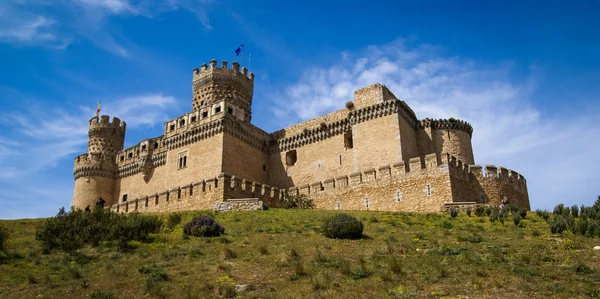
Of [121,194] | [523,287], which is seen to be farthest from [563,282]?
[121,194]

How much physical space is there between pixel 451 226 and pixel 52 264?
44.0 ft

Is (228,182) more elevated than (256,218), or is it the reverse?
(228,182)

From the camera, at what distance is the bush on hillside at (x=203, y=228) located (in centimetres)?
1741

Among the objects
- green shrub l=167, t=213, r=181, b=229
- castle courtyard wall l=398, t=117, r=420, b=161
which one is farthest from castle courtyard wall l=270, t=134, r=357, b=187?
green shrub l=167, t=213, r=181, b=229

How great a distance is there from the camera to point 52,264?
46.6 feet

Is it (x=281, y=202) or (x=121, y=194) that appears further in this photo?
(x=121, y=194)

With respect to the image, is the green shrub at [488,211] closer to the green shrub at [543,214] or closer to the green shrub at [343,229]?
the green shrub at [543,214]

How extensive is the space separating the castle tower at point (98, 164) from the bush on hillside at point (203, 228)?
26.5 m

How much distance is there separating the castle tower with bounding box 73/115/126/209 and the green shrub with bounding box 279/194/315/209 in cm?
2031

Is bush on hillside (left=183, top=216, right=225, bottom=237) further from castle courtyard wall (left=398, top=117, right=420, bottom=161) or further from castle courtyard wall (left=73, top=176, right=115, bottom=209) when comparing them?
castle courtyard wall (left=73, top=176, right=115, bottom=209)

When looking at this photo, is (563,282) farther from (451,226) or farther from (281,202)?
(281,202)

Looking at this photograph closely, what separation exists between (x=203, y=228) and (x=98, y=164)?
1131 inches

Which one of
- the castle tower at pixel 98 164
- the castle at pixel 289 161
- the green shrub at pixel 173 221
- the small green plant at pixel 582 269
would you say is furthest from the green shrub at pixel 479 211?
the castle tower at pixel 98 164

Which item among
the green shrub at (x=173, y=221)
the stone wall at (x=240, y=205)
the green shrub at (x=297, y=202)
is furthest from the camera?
the green shrub at (x=297, y=202)
